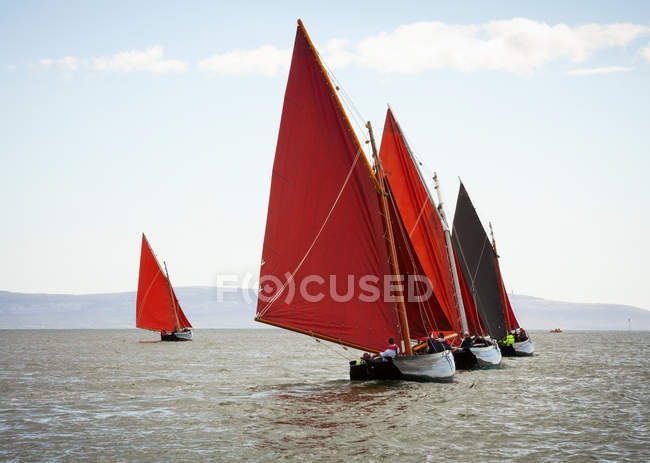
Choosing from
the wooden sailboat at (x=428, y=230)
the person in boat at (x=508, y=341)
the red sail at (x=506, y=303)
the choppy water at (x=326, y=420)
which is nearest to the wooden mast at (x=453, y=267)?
the wooden sailboat at (x=428, y=230)

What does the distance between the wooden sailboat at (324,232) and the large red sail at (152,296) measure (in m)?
57.6

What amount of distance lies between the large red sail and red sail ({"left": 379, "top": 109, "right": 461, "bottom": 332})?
4966 centimetres

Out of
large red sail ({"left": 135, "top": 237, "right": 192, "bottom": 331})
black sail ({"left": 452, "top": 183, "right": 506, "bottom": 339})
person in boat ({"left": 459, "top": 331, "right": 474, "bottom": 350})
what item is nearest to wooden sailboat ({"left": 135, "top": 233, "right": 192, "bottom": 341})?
large red sail ({"left": 135, "top": 237, "right": 192, "bottom": 331})

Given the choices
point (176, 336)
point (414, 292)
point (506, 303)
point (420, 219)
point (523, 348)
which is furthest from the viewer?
point (176, 336)

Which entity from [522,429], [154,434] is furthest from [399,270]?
[154,434]

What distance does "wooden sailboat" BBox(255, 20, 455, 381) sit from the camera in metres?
26.4

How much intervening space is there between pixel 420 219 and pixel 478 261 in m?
12.7

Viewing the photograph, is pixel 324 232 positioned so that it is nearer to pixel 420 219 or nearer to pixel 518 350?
pixel 420 219

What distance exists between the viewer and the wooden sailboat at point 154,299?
84.1 meters

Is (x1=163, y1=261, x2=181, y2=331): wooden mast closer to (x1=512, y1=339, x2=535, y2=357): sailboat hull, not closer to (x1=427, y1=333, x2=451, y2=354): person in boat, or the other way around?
(x1=512, y1=339, x2=535, y2=357): sailboat hull

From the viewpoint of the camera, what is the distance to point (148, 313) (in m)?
89.6

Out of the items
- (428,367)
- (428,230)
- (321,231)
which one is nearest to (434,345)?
(428,367)

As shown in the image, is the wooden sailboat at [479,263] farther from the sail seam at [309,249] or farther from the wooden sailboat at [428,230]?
the sail seam at [309,249]

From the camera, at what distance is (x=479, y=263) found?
1928 inches
